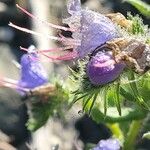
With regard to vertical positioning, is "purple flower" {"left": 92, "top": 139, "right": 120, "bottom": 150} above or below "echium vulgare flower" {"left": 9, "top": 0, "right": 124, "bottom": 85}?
below

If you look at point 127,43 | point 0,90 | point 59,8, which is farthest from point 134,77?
point 59,8

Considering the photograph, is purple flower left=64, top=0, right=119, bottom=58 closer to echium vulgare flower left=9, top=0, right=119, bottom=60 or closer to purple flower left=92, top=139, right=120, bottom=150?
echium vulgare flower left=9, top=0, right=119, bottom=60

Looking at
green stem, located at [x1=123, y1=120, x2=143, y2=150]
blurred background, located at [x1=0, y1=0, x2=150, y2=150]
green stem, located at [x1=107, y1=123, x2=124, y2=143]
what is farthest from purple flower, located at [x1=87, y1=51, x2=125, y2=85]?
blurred background, located at [x1=0, y1=0, x2=150, y2=150]

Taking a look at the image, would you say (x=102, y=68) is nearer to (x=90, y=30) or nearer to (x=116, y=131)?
(x=90, y=30)

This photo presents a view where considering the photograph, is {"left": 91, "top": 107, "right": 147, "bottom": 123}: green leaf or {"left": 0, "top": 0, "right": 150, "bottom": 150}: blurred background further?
{"left": 0, "top": 0, "right": 150, "bottom": 150}: blurred background

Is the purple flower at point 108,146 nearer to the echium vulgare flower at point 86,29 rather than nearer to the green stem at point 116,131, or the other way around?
the green stem at point 116,131

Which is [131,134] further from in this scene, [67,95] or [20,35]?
[20,35]
